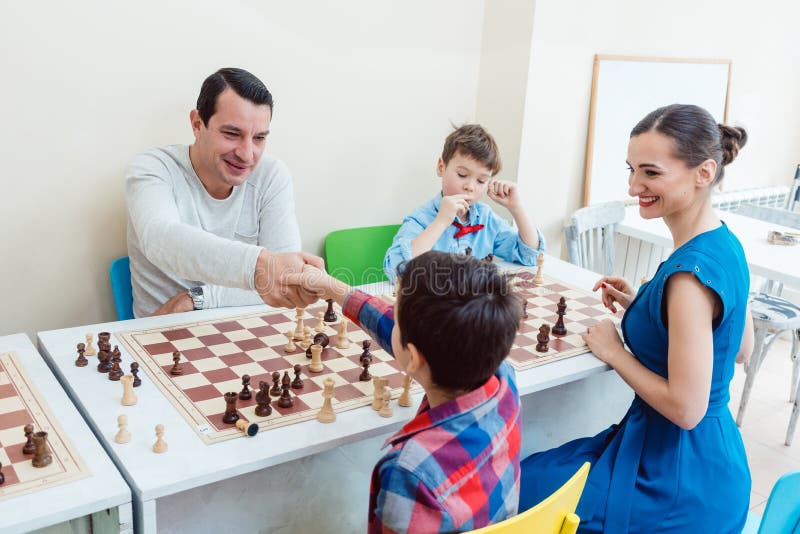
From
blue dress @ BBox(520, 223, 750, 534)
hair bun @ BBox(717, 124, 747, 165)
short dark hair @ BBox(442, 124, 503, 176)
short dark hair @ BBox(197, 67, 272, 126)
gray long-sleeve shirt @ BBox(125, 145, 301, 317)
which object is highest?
short dark hair @ BBox(197, 67, 272, 126)

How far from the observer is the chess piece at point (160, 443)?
59.5 inches

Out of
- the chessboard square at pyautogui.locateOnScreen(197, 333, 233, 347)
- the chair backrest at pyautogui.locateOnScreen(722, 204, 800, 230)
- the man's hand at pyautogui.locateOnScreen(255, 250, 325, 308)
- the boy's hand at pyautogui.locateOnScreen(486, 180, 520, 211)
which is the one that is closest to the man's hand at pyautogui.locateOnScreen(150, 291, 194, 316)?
the chessboard square at pyautogui.locateOnScreen(197, 333, 233, 347)

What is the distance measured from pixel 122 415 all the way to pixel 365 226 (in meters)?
2.23

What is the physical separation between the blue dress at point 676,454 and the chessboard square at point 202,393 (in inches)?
39.2

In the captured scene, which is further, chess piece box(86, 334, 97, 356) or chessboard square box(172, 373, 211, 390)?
chess piece box(86, 334, 97, 356)

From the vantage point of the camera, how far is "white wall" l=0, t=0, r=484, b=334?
8.55ft

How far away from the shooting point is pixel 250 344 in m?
2.11

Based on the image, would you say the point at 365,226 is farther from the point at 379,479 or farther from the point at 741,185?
the point at 741,185

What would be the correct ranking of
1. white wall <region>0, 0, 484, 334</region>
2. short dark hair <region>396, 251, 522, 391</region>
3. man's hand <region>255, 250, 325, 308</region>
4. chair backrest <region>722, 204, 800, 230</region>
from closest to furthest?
short dark hair <region>396, 251, 522, 391</region>, man's hand <region>255, 250, 325, 308</region>, white wall <region>0, 0, 484, 334</region>, chair backrest <region>722, 204, 800, 230</region>

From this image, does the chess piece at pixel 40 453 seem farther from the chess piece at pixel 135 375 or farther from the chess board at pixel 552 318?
the chess board at pixel 552 318

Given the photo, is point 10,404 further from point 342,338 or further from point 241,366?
point 342,338

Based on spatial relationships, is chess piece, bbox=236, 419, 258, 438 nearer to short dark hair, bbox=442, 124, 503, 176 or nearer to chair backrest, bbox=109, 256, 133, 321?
chair backrest, bbox=109, 256, 133, 321

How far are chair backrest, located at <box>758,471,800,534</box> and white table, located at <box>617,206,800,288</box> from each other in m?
2.09

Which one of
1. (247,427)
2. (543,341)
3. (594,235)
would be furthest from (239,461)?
(594,235)
